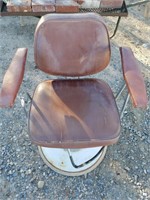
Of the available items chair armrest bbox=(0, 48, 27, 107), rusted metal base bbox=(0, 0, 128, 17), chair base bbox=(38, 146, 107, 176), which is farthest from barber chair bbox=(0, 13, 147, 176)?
rusted metal base bbox=(0, 0, 128, 17)

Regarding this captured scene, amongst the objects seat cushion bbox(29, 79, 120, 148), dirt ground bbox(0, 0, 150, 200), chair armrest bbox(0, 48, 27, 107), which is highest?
chair armrest bbox(0, 48, 27, 107)

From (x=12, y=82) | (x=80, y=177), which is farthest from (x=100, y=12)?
(x=80, y=177)

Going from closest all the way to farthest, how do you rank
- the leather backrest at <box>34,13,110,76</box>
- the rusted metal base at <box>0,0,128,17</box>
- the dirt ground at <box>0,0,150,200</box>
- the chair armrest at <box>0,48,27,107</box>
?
the chair armrest at <box>0,48,27,107</box>, the leather backrest at <box>34,13,110,76</box>, the dirt ground at <box>0,0,150,200</box>, the rusted metal base at <box>0,0,128,17</box>

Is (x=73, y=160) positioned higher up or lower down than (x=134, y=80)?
lower down

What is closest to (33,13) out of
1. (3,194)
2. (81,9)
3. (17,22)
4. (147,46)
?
(81,9)

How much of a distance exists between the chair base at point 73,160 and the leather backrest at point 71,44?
55 centimetres

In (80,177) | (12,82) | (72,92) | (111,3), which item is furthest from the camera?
(111,3)

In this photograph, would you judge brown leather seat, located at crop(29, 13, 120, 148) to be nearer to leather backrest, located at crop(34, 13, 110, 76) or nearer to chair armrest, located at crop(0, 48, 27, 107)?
leather backrest, located at crop(34, 13, 110, 76)

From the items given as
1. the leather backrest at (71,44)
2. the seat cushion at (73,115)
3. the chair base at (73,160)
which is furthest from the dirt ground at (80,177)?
the leather backrest at (71,44)

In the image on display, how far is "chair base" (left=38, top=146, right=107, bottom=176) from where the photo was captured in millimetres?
1706

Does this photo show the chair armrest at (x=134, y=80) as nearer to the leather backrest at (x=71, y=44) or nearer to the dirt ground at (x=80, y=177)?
the leather backrest at (x=71, y=44)

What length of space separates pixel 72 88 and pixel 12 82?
0.40 metres

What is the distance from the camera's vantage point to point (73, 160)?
5.66ft

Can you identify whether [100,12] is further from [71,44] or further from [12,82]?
[12,82]
